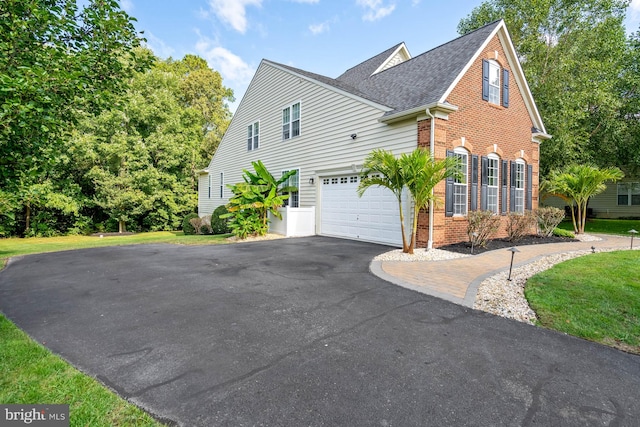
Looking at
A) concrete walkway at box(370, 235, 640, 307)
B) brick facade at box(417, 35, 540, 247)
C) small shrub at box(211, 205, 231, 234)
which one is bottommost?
concrete walkway at box(370, 235, 640, 307)

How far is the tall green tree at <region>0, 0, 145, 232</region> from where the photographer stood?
3301 millimetres

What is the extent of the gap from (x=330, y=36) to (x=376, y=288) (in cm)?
1394

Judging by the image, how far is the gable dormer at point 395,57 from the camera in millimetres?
15932

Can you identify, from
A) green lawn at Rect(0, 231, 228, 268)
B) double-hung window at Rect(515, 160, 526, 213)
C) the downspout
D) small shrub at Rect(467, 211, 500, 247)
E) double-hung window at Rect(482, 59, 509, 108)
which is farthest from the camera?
double-hung window at Rect(515, 160, 526, 213)

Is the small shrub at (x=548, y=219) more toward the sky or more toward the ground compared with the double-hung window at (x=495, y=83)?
more toward the ground

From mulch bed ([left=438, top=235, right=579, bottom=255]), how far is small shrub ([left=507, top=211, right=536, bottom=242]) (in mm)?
213

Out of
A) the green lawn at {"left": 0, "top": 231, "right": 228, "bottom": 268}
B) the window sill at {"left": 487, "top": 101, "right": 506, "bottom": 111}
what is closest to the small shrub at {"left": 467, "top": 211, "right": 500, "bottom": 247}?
the window sill at {"left": 487, "top": 101, "right": 506, "bottom": 111}

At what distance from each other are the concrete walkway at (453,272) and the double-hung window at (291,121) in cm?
925

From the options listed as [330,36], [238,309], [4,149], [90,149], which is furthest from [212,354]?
[90,149]

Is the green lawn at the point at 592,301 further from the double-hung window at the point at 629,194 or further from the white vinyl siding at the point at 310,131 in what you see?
the double-hung window at the point at 629,194

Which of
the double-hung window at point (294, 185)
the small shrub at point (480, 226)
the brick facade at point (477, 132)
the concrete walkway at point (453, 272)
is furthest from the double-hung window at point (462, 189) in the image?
the double-hung window at point (294, 185)

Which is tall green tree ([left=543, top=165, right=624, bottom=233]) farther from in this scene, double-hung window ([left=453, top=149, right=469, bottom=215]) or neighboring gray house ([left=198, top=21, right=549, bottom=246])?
double-hung window ([left=453, top=149, right=469, bottom=215])

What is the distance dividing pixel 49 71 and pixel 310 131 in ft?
34.2

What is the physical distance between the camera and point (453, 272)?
6.37 metres
